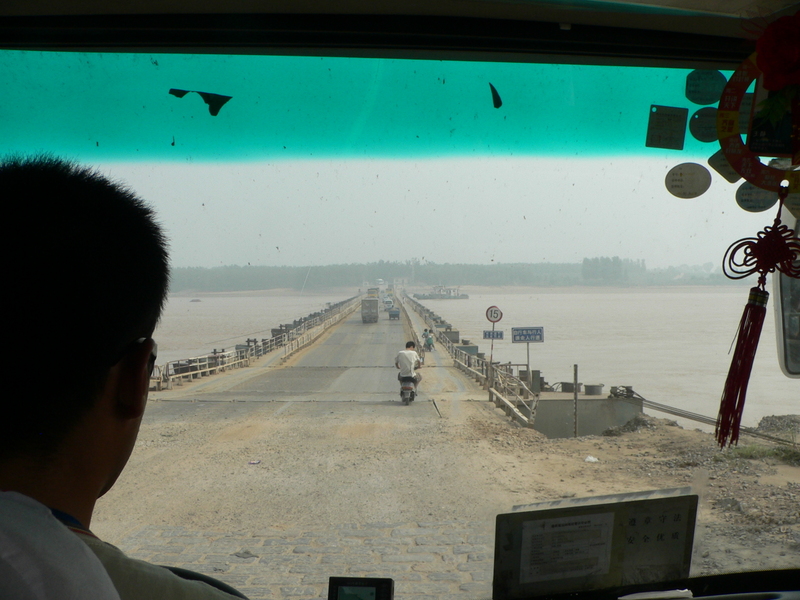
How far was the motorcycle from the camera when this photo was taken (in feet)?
6.38

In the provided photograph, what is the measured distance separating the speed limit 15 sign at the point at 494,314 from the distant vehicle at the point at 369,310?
52 centimetres

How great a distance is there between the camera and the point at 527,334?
5.99ft

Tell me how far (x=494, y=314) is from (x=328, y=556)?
0.92 meters

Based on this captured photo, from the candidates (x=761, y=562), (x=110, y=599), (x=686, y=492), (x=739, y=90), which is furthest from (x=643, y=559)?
(x=110, y=599)

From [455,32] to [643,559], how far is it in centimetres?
161

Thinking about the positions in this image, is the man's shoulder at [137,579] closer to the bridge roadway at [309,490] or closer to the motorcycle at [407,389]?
the bridge roadway at [309,490]

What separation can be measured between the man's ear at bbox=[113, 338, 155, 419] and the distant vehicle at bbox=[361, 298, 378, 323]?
152 centimetres

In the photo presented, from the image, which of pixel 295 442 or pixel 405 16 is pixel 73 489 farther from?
pixel 405 16

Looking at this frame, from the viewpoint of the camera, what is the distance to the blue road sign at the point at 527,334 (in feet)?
5.95

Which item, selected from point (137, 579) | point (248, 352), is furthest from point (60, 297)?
point (248, 352)

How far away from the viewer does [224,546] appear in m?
1.57

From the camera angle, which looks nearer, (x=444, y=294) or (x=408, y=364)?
(x=444, y=294)

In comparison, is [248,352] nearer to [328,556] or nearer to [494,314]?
[328,556]

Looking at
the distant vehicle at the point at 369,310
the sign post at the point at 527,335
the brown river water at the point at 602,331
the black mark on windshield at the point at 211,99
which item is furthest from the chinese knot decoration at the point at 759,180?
the black mark on windshield at the point at 211,99
